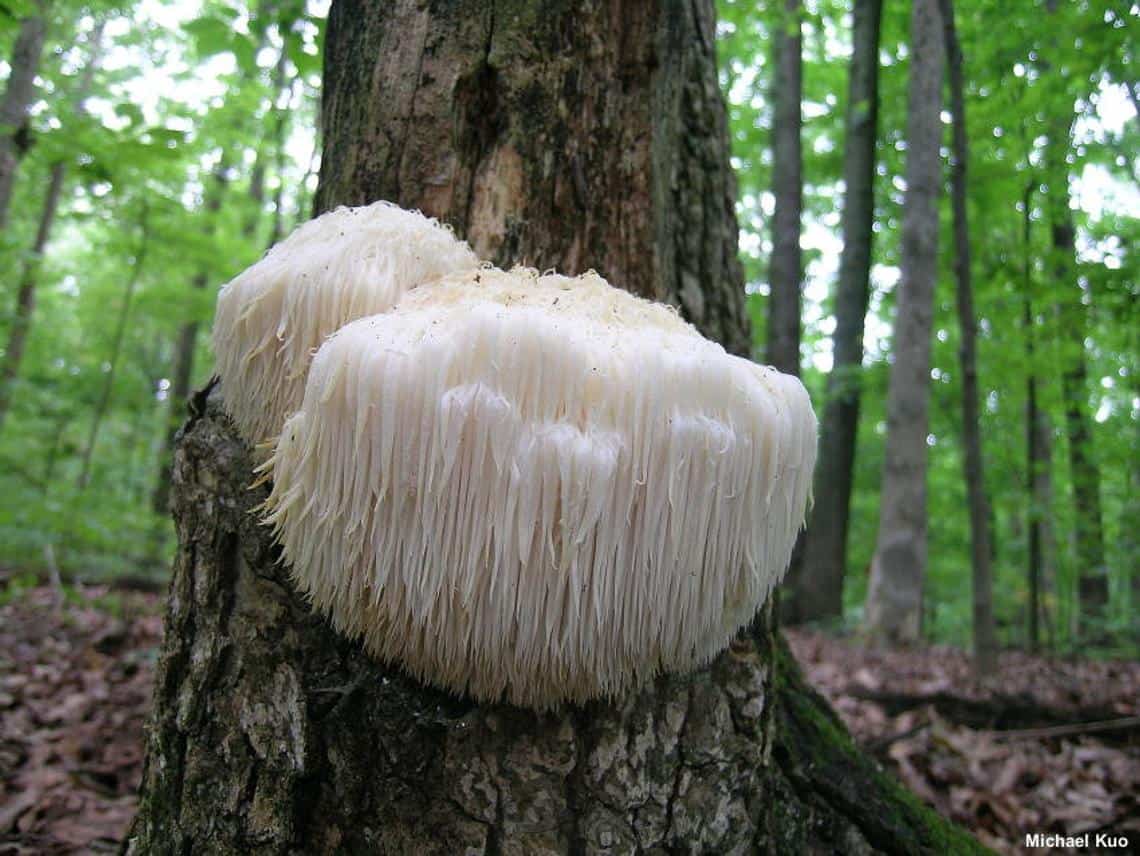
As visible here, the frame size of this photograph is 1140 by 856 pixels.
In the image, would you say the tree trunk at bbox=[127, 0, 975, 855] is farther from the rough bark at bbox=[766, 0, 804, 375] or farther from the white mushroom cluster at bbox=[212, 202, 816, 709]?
the rough bark at bbox=[766, 0, 804, 375]

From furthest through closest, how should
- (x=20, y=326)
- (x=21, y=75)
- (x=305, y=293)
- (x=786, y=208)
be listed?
(x=786, y=208)
(x=20, y=326)
(x=21, y=75)
(x=305, y=293)

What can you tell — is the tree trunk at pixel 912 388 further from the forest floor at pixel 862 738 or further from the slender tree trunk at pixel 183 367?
the slender tree trunk at pixel 183 367

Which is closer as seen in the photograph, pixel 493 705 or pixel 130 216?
pixel 493 705

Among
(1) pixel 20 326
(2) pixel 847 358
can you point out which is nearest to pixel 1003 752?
(2) pixel 847 358

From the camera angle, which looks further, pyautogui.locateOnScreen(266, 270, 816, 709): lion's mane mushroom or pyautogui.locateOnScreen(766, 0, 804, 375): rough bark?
pyautogui.locateOnScreen(766, 0, 804, 375): rough bark

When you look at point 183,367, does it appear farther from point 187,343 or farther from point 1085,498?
point 1085,498

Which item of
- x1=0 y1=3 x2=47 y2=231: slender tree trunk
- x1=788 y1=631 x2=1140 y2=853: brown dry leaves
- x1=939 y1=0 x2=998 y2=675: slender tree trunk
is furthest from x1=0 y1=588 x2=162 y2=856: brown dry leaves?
x1=939 y1=0 x2=998 y2=675: slender tree trunk

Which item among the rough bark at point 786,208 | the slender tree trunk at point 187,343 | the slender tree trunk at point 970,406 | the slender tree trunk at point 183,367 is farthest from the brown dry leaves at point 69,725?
the rough bark at point 786,208
